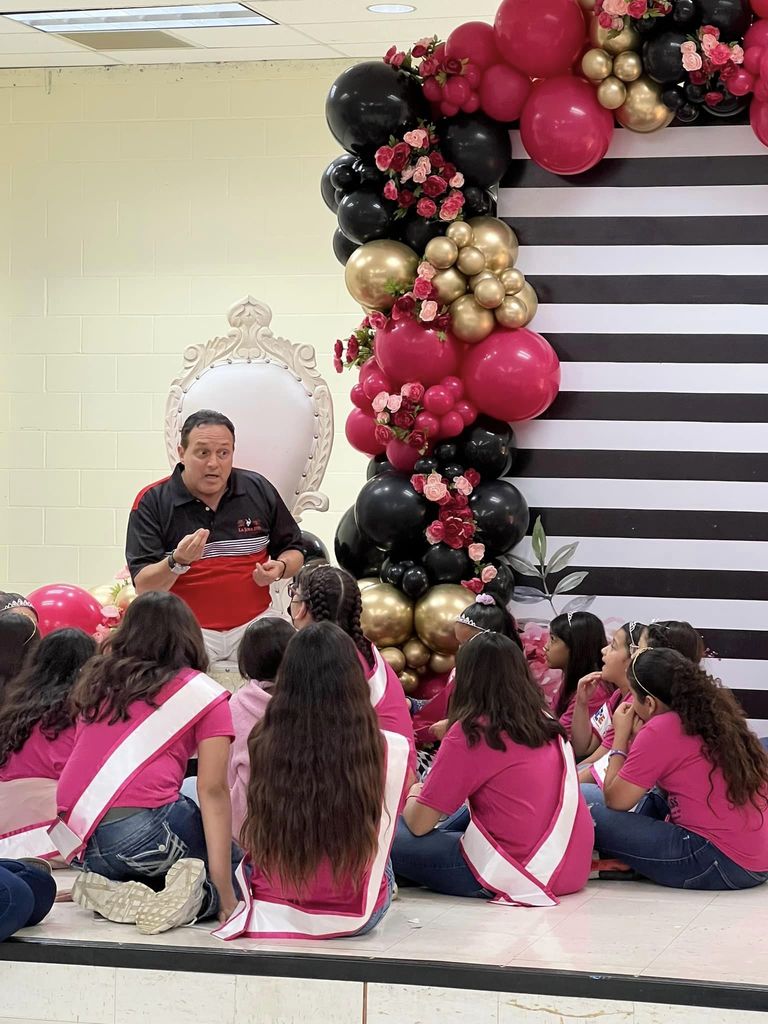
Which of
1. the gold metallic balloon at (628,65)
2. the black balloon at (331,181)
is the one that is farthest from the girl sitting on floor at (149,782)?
the gold metallic balloon at (628,65)

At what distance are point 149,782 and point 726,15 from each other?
11.0 feet

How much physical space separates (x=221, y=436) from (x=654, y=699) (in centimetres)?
190

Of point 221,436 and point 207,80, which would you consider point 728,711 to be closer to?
point 221,436

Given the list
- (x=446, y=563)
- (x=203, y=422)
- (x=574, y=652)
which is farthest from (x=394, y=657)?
(x=203, y=422)

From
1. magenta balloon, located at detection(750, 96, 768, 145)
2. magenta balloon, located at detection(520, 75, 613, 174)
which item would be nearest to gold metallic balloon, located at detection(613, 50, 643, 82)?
magenta balloon, located at detection(520, 75, 613, 174)

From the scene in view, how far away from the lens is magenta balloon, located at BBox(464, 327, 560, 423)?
5.16 meters

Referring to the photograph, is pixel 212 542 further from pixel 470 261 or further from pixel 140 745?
pixel 140 745

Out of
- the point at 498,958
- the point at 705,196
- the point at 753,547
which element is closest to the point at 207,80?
the point at 705,196

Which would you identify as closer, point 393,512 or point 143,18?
point 393,512

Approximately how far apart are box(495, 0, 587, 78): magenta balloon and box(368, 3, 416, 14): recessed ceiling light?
58.7 inches

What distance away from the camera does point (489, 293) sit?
515 cm

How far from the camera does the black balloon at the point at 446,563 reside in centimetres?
520

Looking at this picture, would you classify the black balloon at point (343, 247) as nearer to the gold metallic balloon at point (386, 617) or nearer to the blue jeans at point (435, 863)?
the gold metallic balloon at point (386, 617)

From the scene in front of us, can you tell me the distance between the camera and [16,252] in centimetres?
808
